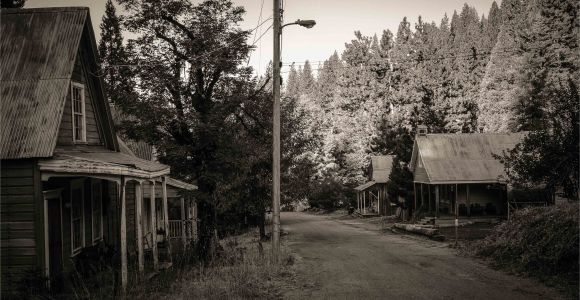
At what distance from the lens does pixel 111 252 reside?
13.5 m

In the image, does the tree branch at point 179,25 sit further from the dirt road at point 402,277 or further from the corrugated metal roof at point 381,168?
the corrugated metal roof at point 381,168

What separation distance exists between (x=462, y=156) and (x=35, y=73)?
27483 mm

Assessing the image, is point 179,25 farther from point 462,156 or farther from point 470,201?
point 470,201

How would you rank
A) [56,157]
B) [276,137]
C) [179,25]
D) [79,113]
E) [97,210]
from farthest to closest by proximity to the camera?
[179,25] < [97,210] < [276,137] < [79,113] < [56,157]

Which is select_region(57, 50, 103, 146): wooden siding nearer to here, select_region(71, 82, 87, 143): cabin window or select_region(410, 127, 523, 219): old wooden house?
select_region(71, 82, 87, 143): cabin window

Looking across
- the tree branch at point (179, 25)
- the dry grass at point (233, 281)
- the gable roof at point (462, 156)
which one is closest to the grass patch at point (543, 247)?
the dry grass at point (233, 281)

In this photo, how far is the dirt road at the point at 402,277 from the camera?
32.0 ft

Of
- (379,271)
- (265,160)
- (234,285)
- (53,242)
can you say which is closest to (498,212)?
(265,160)

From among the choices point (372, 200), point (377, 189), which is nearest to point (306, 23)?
point (377, 189)

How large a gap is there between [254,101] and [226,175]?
3.18 m

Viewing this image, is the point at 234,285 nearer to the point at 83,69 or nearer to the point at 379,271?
the point at 379,271

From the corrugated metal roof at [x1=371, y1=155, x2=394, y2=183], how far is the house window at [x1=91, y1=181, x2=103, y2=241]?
31.6m

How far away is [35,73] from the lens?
11.9 metres

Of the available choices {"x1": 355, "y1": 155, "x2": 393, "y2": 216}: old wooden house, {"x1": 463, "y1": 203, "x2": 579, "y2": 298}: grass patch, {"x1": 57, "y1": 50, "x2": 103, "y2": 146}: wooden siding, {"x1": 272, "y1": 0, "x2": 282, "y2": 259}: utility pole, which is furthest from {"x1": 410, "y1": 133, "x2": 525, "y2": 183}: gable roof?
{"x1": 57, "y1": 50, "x2": 103, "y2": 146}: wooden siding
